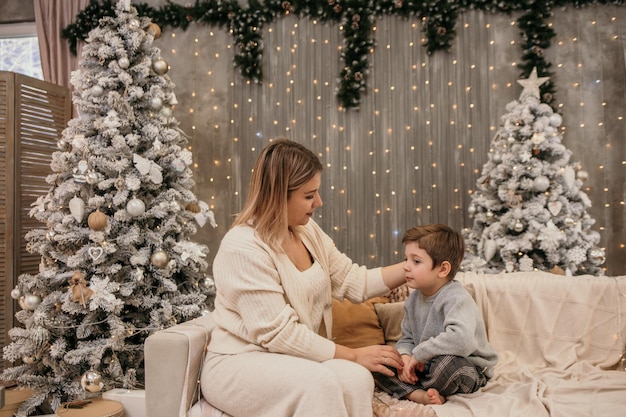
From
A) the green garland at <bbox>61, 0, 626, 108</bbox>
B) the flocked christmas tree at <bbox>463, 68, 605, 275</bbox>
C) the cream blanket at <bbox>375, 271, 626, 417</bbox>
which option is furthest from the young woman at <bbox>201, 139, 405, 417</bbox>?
the green garland at <bbox>61, 0, 626, 108</bbox>

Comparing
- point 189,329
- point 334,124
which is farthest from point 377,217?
point 189,329

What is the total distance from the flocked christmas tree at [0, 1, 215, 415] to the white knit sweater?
1.33 metres

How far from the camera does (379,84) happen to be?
15.7 ft

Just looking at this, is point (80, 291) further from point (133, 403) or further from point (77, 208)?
point (133, 403)

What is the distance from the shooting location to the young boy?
214 centimetres

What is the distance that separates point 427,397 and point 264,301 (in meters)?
0.80

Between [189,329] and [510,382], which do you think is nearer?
[189,329]

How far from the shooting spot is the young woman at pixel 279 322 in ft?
5.79

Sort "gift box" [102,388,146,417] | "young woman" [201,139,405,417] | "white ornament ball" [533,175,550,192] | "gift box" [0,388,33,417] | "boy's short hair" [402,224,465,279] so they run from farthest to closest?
"white ornament ball" [533,175,550,192]
"gift box" [0,388,33,417]
"gift box" [102,388,146,417]
"boy's short hair" [402,224,465,279]
"young woman" [201,139,405,417]

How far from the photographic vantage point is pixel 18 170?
398 centimetres

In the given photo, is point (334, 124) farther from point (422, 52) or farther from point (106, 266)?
point (106, 266)

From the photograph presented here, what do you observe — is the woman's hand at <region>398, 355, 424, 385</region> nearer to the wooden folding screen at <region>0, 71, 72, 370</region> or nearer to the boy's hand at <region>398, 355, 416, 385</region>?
the boy's hand at <region>398, 355, 416, 385</region>

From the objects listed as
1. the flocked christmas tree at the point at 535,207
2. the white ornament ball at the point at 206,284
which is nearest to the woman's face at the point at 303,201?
the white ornament ball at the point at 206,284

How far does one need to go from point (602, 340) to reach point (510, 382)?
0.55 metres
